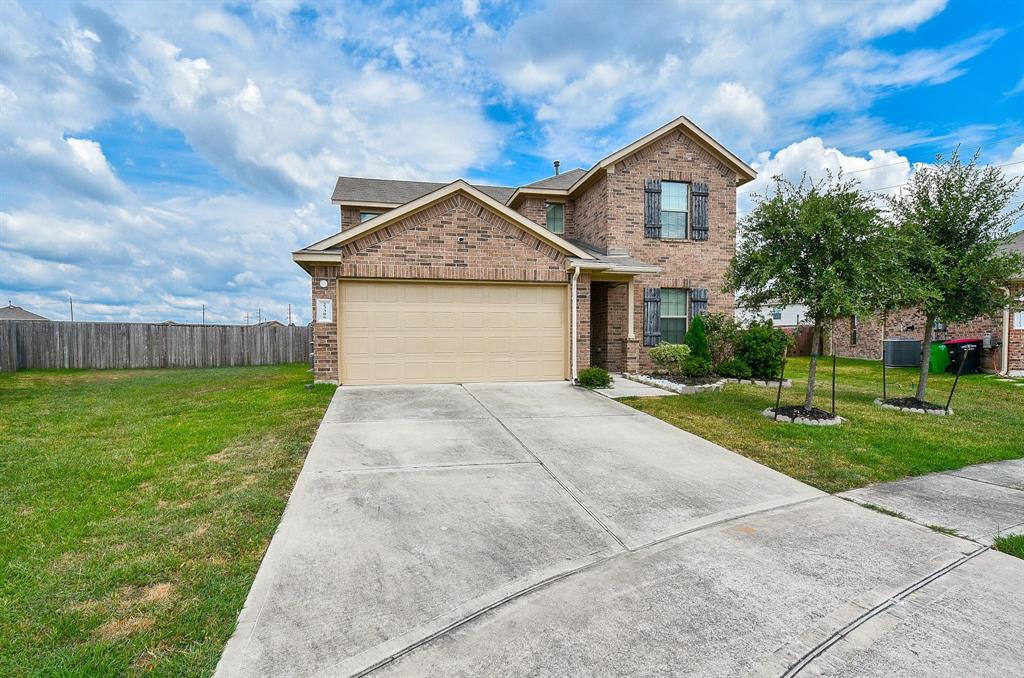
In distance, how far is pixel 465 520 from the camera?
3.85 m

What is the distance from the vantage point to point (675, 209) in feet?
45.6

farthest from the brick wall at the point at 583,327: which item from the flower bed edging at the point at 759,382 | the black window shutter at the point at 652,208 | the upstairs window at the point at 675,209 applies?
the upstairs window at the point at 675,209

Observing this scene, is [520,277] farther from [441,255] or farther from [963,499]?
[963,499]

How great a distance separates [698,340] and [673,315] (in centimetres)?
172

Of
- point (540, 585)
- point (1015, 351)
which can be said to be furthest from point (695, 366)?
point (1015, 351)

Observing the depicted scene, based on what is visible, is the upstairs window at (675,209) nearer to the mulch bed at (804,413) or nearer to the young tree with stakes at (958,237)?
the young tree with stakes at (958,237)

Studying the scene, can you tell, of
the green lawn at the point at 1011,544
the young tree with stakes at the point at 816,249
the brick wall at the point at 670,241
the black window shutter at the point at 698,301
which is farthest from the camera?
the black window shutter at the point at 698,301

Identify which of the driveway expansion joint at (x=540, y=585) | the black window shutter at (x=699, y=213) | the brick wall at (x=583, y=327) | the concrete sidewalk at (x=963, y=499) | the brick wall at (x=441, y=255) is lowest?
the concrete sidewalk at (x=963, y=499)

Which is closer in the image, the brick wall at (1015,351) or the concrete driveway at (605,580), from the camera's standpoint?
the concrete driveway at (605,580)

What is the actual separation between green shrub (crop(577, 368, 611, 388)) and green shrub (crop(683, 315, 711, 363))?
2.95m

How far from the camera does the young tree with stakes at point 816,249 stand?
7.30 metres

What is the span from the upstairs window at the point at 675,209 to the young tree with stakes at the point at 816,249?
5.75 meters

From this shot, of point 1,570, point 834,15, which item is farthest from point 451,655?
point 834,15

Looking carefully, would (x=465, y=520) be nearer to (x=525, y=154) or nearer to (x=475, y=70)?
(x=475, y=70)
